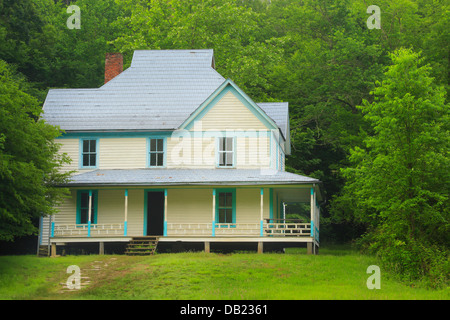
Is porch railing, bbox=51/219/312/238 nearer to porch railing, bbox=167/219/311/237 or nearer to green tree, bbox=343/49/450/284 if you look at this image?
porch railing, bbox=167/219/311/237

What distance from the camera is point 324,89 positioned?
42.9 metres

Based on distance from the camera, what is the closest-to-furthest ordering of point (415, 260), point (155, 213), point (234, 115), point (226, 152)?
point (415, 260), point (234, 115), point (226, 152), point (155, 213)

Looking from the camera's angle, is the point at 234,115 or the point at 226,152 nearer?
the point at 234,115

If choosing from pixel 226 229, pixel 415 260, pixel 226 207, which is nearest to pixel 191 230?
pixel 226 229

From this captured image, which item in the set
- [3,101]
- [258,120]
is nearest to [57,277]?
[3,101]

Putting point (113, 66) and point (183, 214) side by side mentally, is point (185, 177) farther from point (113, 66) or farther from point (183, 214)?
point (113, 66)

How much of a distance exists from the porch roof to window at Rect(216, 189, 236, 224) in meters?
1.05

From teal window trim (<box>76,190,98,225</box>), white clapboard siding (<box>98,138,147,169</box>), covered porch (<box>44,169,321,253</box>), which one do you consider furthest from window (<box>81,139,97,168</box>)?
covered porch (<box>44,169,321,253</box>)

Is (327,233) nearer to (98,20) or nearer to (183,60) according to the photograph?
(183,60)

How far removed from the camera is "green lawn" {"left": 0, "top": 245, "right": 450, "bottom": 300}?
68.7 ft

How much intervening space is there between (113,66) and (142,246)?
12770 millimetres

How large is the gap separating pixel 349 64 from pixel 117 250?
19.6m

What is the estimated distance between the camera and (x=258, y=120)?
3253 cm

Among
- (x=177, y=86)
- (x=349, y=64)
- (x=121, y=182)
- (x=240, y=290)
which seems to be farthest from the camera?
(x=349, y=64)
